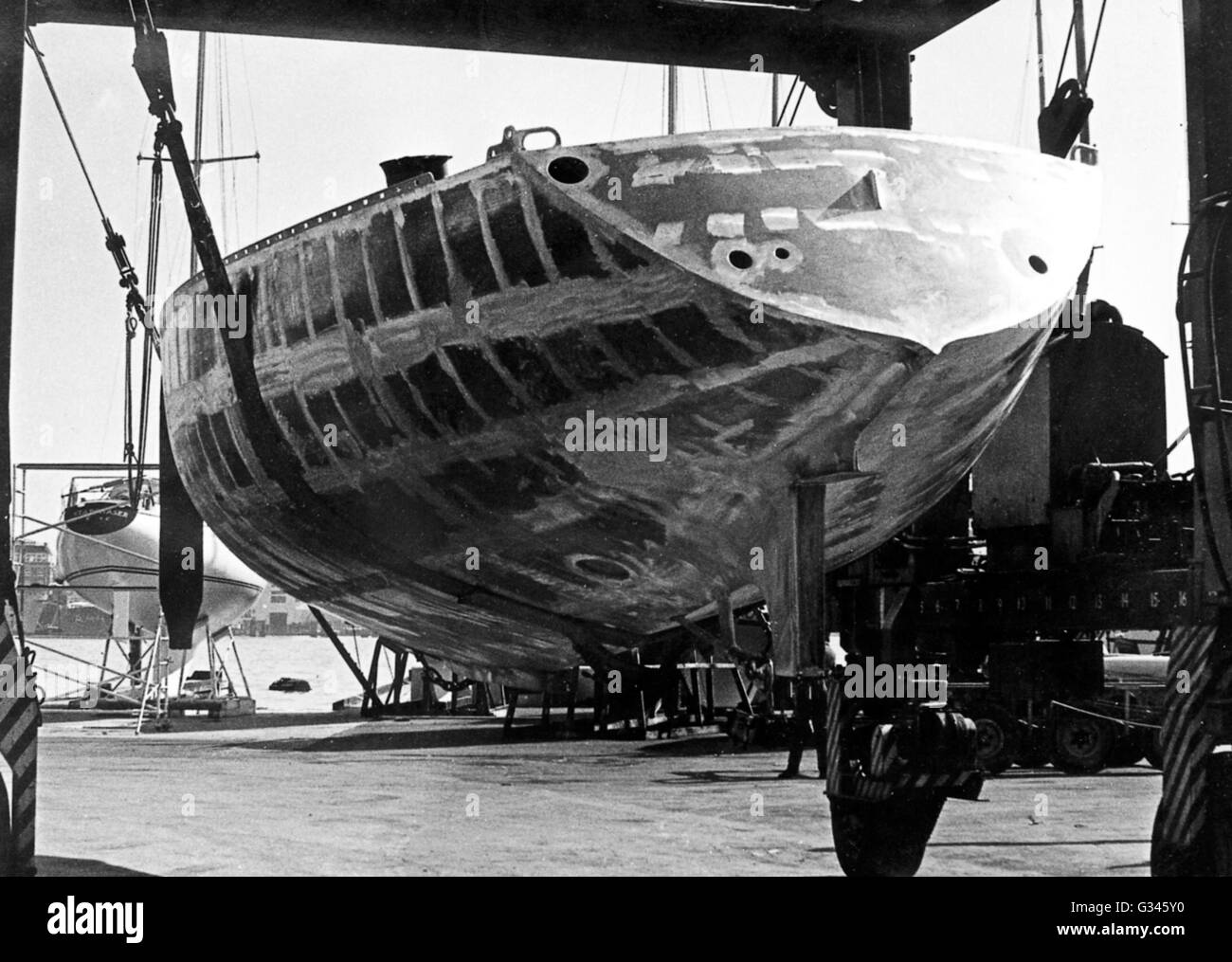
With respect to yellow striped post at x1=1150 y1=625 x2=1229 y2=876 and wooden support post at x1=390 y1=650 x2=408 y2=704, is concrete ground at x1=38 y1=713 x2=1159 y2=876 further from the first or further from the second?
wooden support post at x1=390 y1=650 x2=408 y2=704

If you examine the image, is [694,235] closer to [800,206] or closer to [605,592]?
[800,206]

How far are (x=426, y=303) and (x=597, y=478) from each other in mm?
1192

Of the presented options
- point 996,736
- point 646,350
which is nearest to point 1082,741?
point 996,736

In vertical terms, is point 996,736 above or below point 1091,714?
below

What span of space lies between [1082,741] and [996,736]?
1.09 metres

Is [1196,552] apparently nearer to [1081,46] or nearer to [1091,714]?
[1081,46]

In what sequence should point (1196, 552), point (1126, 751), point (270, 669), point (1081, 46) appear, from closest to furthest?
point (1196, 552) → point (1081, 46) → point (1126, 751) → point (270, 669)

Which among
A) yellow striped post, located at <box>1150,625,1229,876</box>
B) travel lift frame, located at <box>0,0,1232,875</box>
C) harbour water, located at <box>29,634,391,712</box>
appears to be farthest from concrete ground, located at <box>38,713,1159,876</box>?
harbour water, located at <box>29,634,391,712</box>

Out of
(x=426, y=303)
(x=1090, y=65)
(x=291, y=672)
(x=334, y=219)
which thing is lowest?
(x=291, y=672)

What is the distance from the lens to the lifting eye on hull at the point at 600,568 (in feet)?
25.1

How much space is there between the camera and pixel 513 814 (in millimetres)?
10719

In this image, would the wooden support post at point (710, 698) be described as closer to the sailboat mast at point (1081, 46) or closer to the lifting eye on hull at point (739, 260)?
the sailboat mast at point (1081, 46)
